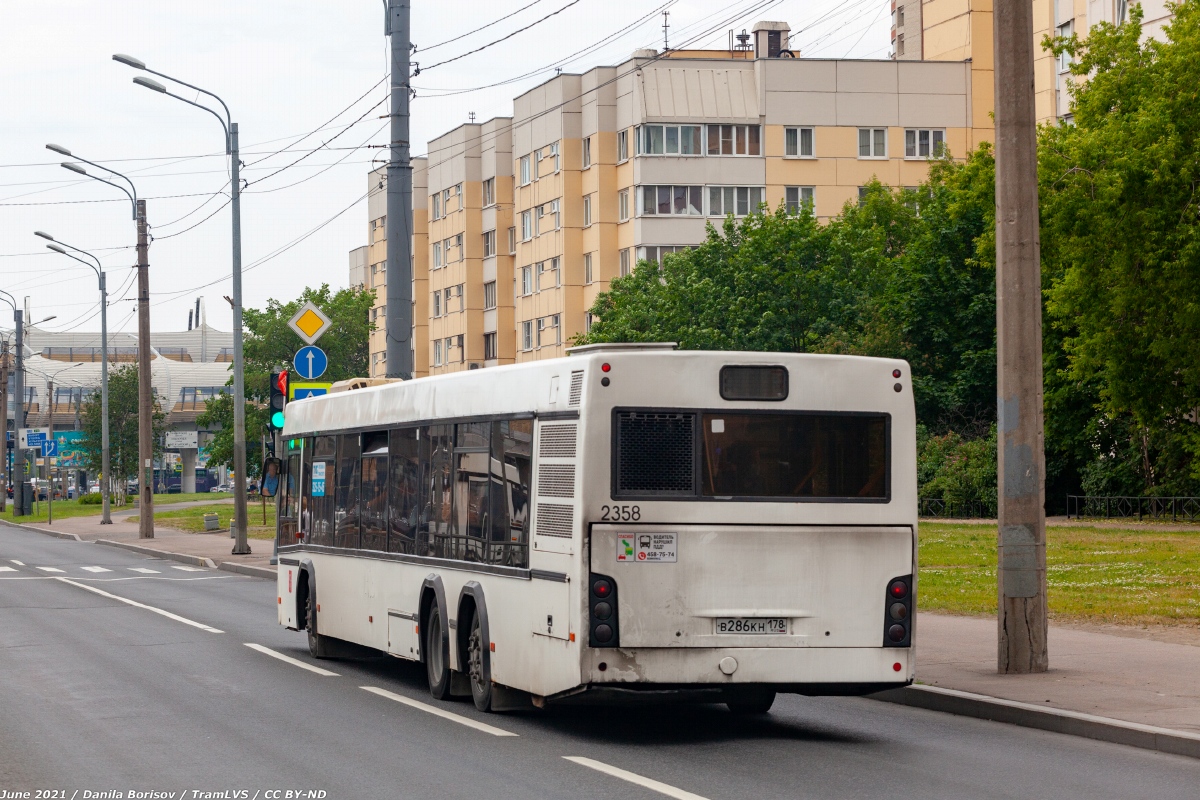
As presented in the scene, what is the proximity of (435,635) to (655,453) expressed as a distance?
11.3 feet

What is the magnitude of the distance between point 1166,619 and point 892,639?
825 cm

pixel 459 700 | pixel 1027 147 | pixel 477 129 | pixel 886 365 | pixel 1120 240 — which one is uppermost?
pixel 477 129

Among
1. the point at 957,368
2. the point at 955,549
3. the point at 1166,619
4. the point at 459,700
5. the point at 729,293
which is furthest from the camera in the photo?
the point at 729,293

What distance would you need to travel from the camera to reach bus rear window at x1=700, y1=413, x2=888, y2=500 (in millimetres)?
11062

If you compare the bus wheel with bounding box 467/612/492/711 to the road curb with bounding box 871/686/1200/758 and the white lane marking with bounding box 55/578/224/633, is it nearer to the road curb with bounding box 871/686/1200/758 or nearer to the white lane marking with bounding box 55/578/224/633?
the road curb with bounding box 871/686/1200/758

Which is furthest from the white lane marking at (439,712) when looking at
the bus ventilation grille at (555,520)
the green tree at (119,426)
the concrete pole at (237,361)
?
the green tree at (119,426)

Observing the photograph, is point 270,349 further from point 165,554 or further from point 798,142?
point 165,554

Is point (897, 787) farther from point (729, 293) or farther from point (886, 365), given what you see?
point (729, 293)

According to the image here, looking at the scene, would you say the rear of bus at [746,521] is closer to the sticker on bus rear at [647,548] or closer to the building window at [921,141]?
the sticker on bus rear at [647,548]

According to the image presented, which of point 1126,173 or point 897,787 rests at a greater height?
point 1126,173

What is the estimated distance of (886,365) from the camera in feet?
37.4

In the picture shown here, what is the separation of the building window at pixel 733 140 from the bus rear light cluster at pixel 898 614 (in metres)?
66.0

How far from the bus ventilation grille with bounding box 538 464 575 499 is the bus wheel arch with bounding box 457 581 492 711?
4.57 feet

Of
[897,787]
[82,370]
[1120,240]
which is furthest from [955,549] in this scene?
[82,370]
